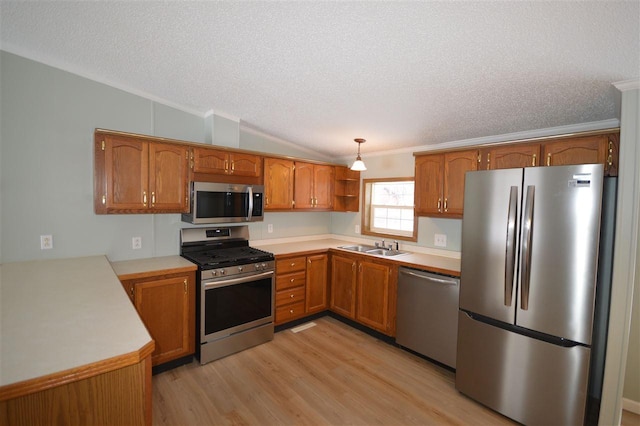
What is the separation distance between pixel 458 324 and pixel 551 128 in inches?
77.9

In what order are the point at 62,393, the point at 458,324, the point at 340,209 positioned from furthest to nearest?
the point at 340,209, the point at 458,324, the point at 62,393

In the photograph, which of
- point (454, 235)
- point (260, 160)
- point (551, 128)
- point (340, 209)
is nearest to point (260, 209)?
point (260, 160)

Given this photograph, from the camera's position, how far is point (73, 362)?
1.02 metres

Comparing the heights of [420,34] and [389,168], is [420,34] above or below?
above

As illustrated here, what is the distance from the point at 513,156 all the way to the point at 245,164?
265 cm

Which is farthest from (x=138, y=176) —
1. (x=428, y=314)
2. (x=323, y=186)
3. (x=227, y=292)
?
(x=428, y=314)

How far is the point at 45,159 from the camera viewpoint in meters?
2.47

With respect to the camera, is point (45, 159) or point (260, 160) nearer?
point (45, 159)

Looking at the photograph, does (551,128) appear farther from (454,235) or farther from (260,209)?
(260,209)

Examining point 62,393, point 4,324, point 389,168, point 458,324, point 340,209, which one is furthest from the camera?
point 340,209

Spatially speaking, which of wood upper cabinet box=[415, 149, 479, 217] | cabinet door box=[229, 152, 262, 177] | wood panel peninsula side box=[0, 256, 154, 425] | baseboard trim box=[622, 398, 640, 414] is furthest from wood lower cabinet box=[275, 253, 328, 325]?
baseboard trim box=[622, 398, 640, 414]

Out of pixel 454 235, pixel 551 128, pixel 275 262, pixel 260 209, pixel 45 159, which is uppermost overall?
pixel 551 128

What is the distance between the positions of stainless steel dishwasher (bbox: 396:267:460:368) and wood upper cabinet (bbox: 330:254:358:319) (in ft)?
2.17

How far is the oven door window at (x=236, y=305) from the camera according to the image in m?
2.75
